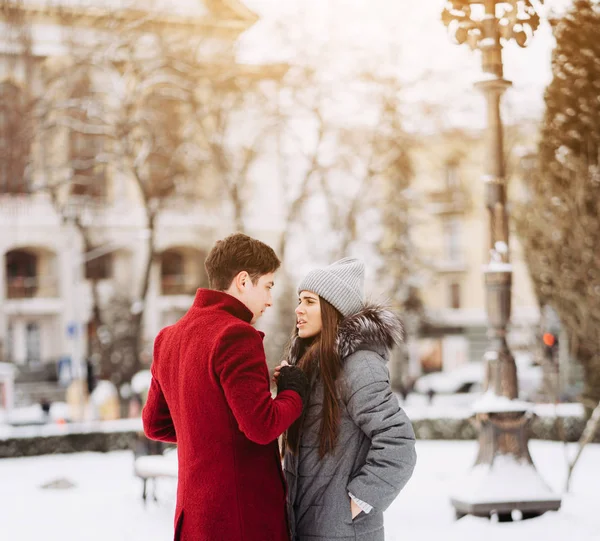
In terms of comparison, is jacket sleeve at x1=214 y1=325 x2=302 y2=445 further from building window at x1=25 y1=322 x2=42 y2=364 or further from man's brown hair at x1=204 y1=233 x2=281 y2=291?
building window at x1=25 y1=322 x2=42 y2=364

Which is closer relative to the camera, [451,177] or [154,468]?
[154,468]

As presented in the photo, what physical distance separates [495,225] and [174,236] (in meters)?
37.4

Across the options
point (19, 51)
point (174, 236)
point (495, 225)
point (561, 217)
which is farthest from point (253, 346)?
point (174, 236)

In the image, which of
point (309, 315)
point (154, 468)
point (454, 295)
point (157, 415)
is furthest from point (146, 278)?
point (454, 295)

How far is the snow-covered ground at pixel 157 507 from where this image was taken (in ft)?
29.6

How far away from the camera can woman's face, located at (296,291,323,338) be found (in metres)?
4.23

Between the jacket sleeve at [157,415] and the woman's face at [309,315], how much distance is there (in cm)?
58

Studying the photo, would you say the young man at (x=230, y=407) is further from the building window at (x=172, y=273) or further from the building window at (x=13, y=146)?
the building window at (x=172, y=273)

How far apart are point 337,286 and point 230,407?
71 centimetres

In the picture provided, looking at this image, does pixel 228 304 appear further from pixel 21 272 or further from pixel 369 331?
pixel 21 272

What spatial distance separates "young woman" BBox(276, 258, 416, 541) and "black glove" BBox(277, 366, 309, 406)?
85mm

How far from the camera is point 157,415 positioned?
4.35m

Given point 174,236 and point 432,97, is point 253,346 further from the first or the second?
point 174,236

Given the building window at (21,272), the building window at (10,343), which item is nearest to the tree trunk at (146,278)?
the building window at (10,343)
